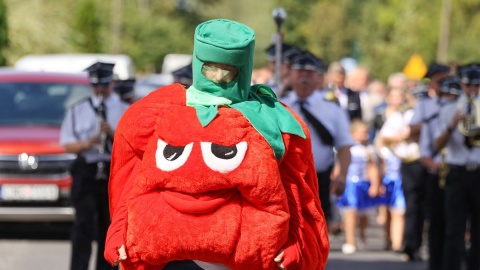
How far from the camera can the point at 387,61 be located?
78.0 meters

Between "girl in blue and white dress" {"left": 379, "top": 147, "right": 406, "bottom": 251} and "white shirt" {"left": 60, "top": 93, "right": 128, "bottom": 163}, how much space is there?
5418 millimetres

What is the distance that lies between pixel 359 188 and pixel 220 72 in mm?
10735

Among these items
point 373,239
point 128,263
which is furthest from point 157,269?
point 373,239

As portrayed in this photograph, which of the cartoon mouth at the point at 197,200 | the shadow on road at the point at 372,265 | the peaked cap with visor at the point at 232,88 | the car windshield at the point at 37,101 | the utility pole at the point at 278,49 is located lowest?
the shadow on road at the point at 372,265

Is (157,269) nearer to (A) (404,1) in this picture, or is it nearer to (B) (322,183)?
(B) (322,183)

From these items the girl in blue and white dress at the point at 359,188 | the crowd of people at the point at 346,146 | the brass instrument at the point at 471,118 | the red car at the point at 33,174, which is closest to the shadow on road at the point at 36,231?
the red car at the point at 33,174

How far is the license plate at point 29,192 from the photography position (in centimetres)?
1468

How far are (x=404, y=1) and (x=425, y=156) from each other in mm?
81093

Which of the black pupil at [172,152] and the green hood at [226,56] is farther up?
the green hood at [226,56]

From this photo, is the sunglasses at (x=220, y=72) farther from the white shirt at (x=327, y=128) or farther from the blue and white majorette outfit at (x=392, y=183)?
the blue and white majorette outfit at (x=392, y=183)

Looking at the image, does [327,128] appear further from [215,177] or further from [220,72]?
[215,177]

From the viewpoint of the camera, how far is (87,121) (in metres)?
11.0

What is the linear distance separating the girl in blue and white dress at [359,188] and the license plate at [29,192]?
3.35 metres

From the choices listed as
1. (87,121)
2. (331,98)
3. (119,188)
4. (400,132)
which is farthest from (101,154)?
(400,132)
